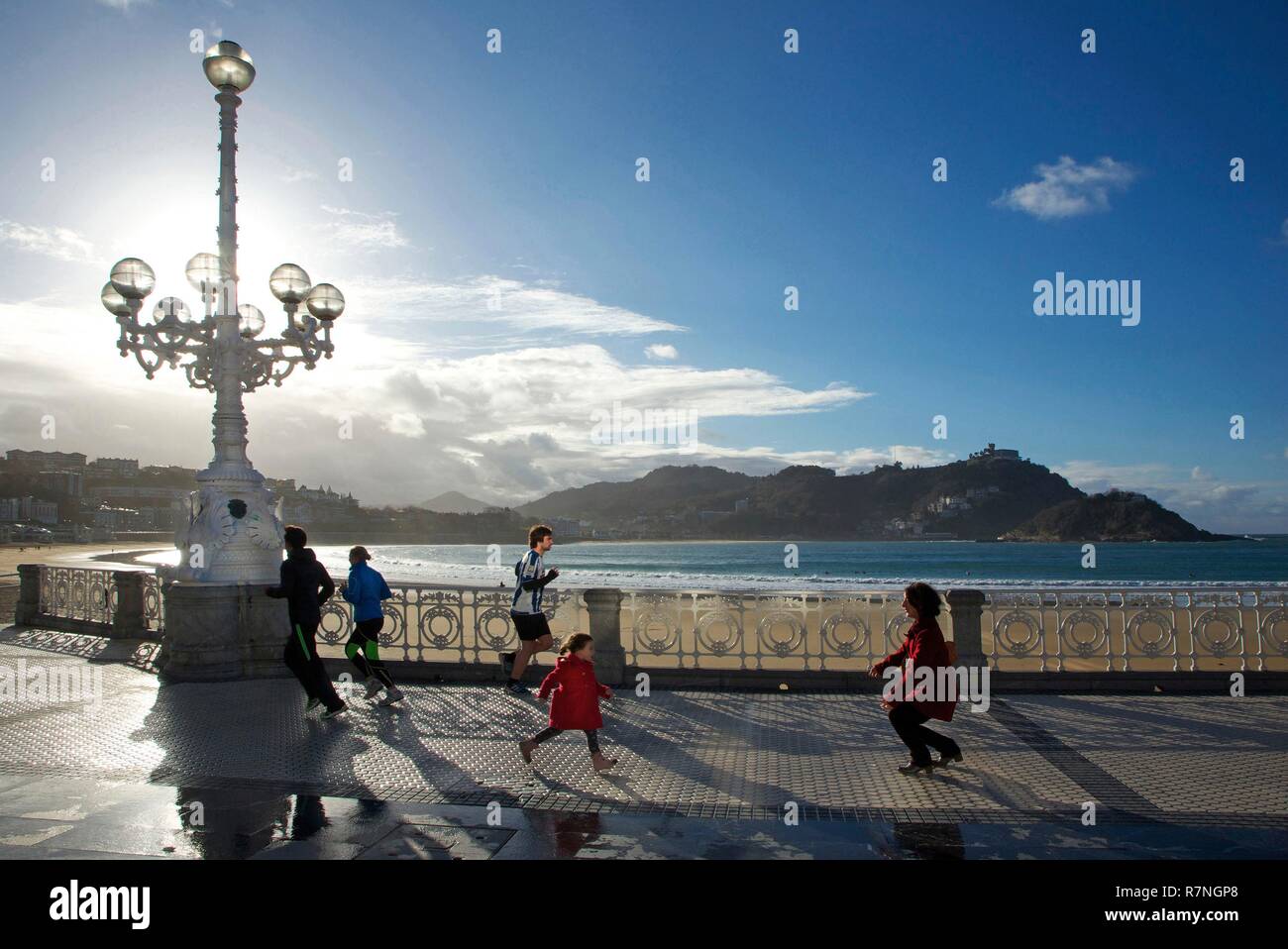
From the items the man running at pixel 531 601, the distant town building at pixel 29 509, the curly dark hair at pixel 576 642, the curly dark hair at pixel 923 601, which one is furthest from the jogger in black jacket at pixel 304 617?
the distant town building at pixel 29 509

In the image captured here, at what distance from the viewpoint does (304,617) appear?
26.2 feet

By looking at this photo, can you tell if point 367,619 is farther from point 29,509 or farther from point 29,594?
point 29,509

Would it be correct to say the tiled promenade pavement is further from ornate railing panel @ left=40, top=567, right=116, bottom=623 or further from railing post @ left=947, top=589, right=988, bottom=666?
ornate railing panel @ left=40, top=567, right=116, bottom=623

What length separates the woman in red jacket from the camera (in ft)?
19.4

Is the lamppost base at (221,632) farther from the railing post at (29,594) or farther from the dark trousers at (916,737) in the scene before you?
the dark trousers at (916,737)

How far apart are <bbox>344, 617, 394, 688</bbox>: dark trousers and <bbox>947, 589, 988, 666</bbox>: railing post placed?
5.81 metres

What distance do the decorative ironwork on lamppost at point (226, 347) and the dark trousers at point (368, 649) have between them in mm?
2519

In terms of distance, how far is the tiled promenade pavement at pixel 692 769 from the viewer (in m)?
4.84

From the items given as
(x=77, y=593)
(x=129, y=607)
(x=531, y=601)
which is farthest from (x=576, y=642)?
(x=77, y=593)

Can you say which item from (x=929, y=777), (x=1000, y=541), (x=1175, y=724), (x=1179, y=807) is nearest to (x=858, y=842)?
(x=929, y=777)

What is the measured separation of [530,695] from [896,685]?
4.11 m

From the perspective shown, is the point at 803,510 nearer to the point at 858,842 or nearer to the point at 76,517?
the point at 76,517

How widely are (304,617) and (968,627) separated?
6.60 m
